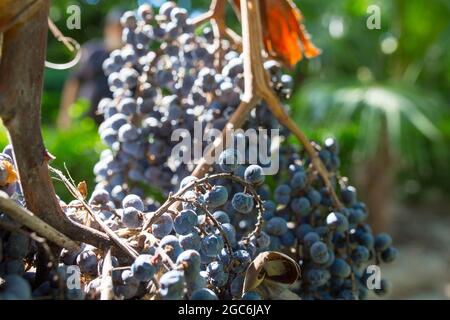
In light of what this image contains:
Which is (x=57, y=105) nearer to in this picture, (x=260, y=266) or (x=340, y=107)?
(x=340, y=107)

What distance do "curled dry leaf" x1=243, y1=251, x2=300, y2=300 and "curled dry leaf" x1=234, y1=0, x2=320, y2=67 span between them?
0.42 m

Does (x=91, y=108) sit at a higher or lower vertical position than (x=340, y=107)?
lower

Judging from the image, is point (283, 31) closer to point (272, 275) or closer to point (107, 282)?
point (272, 275)

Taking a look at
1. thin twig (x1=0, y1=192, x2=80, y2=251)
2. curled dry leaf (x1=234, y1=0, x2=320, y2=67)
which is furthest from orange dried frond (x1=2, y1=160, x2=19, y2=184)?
curled dry leaf (x1=234, y1=0, x2=320, y2=67)

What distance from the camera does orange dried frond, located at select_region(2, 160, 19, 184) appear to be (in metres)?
0.56

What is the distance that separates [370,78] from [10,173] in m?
3.98

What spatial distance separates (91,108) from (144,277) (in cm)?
254

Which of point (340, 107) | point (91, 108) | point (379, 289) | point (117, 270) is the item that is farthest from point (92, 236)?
point (340, 107)

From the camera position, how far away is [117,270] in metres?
0.53

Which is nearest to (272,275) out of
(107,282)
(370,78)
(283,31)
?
(107,282)

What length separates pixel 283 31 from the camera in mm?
940

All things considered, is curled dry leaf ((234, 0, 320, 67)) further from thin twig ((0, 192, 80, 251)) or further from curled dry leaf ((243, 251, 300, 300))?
thin twig ((0, 192, 80, 251))

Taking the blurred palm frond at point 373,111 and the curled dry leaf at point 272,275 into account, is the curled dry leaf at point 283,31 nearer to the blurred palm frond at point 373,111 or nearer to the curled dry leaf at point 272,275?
the curled dry leaf at point 272,275

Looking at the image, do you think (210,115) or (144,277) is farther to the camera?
(210,115)
